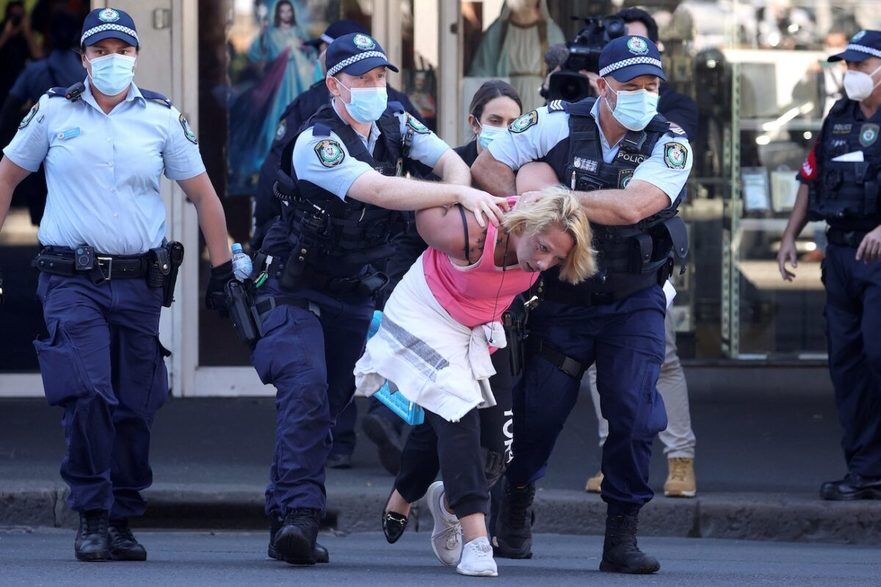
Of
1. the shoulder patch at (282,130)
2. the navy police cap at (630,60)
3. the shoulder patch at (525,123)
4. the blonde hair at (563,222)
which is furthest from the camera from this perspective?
the shoulder patch at (282,130)

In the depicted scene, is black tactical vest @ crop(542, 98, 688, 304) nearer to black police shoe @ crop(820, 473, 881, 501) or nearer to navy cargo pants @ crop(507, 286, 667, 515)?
navy cargo pants @ crop(507, 286, 667, 515)

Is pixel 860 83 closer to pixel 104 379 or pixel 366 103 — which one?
pixel 366 103

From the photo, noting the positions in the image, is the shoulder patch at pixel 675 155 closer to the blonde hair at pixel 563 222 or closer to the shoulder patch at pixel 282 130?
the blonde hair at pixel 563 222

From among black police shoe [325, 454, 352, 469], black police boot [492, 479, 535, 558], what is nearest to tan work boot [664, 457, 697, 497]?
black police boot [492, 479, 535, 558]

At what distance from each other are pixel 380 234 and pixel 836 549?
105 inches

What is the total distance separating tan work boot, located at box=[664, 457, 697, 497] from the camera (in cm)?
787

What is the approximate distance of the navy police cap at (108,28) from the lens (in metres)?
6.30

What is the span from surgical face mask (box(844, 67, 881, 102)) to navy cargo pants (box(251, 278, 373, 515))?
267 cm

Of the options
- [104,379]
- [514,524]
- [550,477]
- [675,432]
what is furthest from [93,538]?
[675,432]

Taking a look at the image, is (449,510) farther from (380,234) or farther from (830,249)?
(830,249)

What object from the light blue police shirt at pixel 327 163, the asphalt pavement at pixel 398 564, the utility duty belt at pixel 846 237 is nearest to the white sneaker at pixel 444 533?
the asphalt pavement at pixel 398 564

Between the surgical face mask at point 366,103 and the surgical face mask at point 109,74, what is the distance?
0.79 meters

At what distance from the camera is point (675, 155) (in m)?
6.15

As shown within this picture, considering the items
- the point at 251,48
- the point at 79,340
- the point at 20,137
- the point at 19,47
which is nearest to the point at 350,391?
the point at 79,340
